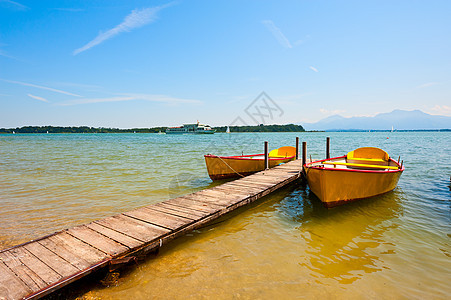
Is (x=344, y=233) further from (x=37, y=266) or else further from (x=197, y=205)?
(x=37, y=266)

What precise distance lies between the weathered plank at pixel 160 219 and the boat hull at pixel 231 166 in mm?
6253

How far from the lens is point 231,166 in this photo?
40.7ft

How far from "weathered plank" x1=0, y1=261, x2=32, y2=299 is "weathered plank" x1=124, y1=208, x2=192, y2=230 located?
2406mm

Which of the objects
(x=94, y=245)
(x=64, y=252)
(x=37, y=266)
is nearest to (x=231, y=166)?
(x=94, y=245)

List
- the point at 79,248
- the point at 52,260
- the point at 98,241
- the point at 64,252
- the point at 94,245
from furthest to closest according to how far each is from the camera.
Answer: the point at 98,241, the point at 94,245, the point at 79,248, the point at 64,252, the point at 52,260

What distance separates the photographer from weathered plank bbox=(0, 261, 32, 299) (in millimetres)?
3029


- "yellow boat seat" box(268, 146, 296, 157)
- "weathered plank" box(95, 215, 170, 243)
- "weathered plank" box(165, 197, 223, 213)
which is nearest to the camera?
"weathered plank" box(95, 215, 170, 243)

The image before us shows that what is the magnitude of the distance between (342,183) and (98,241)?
6841 millimetres

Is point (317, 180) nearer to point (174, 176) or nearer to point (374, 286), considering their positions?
point (374, 286)

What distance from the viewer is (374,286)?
4004 mm

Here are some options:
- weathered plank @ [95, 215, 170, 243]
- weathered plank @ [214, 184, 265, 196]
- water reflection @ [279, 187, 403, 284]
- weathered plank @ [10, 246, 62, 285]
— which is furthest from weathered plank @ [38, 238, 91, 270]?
weathered plank @ [214, 184, 265, 196]

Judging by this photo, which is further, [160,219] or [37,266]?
[160,219]

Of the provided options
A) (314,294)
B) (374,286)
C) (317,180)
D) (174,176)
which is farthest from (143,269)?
(174,176)

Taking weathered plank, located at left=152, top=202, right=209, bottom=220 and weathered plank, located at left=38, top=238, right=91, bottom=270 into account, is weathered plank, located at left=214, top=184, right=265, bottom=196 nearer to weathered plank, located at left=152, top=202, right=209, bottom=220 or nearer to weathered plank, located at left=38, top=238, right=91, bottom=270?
weathered plank, located at left=152, top=202, right=209, bottom=220
